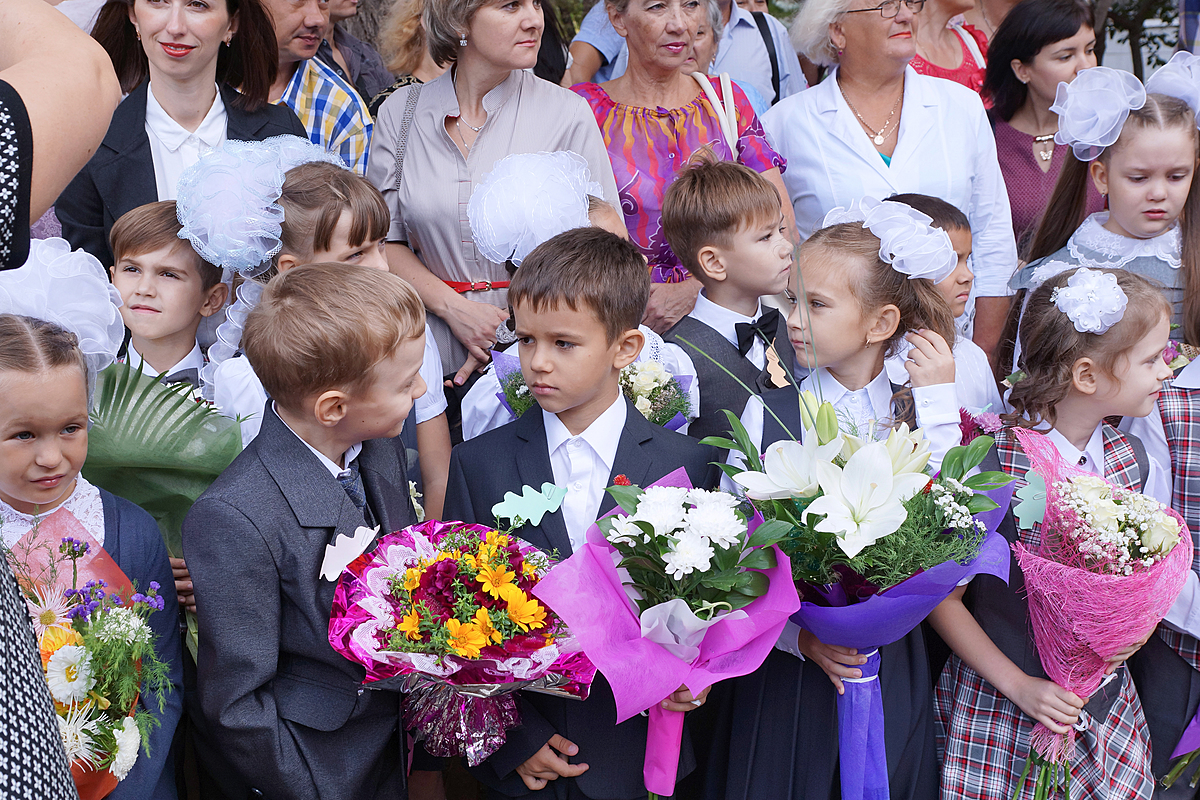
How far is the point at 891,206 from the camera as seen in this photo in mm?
2842

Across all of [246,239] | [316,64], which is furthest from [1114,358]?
[316,64]

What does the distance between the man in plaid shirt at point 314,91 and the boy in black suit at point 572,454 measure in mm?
1724

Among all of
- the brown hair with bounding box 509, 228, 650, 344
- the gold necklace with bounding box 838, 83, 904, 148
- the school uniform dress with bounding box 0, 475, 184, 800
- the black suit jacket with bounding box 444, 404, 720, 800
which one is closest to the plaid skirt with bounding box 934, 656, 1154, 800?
the black suit jacket with bounding box 444, 404, 720, 800

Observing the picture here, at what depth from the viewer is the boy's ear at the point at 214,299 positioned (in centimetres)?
300

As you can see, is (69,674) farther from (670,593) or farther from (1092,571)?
(1092,571)

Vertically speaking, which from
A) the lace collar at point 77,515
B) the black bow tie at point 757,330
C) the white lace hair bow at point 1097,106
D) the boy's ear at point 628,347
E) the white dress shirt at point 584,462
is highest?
the white lace hair bow at point 1097,106

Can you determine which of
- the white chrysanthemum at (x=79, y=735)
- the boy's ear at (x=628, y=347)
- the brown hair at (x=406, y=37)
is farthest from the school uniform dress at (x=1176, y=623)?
the brown hair at (x=406, y=37)

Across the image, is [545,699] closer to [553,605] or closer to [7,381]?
[553,605]

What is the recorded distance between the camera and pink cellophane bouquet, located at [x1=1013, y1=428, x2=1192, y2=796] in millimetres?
2299

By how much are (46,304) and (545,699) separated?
4.69ft

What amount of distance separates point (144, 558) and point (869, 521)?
1.56m

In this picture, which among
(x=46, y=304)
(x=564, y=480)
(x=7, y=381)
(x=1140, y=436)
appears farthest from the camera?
(x=1140, y=436)

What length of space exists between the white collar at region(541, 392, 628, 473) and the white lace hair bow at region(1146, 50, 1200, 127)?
2296 millimetres

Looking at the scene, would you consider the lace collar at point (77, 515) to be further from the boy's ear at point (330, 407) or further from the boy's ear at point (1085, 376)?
the boy's ear at point (1085, 376)
